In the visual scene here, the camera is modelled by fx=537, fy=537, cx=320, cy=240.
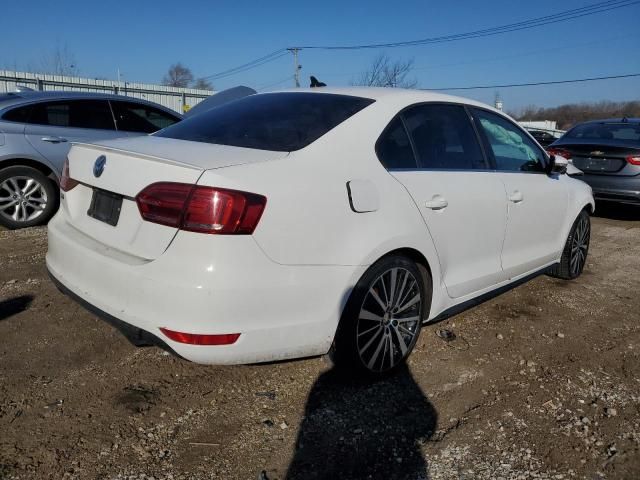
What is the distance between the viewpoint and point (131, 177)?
2.42 metres

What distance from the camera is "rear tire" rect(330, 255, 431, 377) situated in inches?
106

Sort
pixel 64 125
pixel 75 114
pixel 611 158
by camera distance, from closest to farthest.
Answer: pixel 64 125
pixel 75 114
pixel 611 158

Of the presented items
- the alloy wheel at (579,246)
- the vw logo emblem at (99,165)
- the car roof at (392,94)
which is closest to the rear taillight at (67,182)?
the vw logo emblem at (99,165)

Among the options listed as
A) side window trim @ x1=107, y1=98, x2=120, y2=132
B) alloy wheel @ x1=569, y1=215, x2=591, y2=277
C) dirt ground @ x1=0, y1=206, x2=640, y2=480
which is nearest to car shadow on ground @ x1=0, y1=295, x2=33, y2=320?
dirt ground @ x1=0, y1=206, x2=640, y2=480

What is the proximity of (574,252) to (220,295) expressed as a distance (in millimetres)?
3898

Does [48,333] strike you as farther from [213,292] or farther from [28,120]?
[28,120]

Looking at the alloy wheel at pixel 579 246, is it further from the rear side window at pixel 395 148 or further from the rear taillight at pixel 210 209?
the rear taillight at pixel 210 209

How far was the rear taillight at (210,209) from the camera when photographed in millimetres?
2184

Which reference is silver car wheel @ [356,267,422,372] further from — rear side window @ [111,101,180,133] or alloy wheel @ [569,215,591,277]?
rear side window @ [111,101,180,133]

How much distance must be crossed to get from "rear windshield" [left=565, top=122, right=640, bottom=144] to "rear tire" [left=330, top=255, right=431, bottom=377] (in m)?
6.63

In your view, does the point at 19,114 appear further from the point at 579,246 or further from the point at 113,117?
the point at 579,246

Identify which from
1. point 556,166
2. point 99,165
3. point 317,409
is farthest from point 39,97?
point 556,166

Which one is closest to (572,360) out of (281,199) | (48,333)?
(281,199)

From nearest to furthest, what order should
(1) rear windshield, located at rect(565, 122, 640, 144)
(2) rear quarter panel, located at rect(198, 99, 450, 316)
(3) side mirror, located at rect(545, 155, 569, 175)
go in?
(2) rear quarter panel, located at rect(198, 99, 450, 316) → (3) side mirror, located at rect(545, 155, 569, 175) → (1) rear windshield, located at rect(565, 122, 640, 144)
